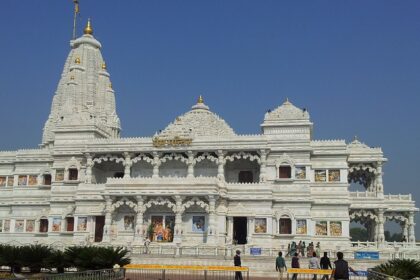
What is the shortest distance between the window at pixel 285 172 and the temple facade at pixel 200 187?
92 mm

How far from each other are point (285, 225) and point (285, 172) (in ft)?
15.7

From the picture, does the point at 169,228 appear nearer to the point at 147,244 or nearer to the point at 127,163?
the point at 147,244

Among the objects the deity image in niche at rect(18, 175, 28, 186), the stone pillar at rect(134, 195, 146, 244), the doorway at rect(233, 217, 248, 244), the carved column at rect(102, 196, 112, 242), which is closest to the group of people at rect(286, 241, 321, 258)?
the doorway at rect(233, 217, 248, 244)

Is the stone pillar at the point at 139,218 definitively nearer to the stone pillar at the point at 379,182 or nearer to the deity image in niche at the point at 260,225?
the deity image in niche at the point at 260,225

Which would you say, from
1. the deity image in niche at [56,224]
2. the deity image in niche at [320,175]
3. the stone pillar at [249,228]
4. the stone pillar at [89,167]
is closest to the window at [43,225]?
the deity image in niche at [56,224]

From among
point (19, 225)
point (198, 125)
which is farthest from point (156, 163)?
point (19, 225)

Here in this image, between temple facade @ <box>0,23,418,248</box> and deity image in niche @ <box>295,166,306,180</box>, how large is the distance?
3.5 inches

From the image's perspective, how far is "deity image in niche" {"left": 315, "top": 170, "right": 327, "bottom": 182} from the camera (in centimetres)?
4606

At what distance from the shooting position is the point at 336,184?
4559 cm

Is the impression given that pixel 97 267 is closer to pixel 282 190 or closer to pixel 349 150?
pixel 282 190

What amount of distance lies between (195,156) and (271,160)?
7.06 metres

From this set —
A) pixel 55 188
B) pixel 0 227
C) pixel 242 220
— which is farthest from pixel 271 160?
pixel 0 227

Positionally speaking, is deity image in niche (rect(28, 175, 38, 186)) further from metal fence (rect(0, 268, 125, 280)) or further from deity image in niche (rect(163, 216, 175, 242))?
metal fence (rect(0, 268, 125, 280))

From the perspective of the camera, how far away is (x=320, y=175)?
46219 mm
